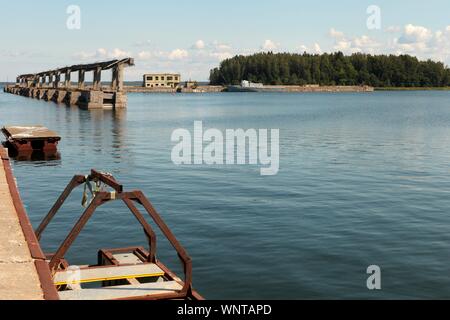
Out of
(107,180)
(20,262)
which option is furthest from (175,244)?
(20,262)

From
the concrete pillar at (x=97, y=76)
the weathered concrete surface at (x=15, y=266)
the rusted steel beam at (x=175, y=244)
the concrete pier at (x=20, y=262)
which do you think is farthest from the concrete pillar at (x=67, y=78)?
the rusted steel beam at (x=175, y=244)

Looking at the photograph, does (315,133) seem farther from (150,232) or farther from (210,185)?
(150,232)

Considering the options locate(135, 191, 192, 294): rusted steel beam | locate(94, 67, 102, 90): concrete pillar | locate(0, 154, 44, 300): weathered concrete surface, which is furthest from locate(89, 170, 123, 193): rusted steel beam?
locate(94, 67, 102, 90): concrete pillar

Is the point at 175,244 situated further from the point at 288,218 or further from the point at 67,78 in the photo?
the point at 67,78

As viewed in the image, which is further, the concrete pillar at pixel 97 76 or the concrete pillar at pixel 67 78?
the concrete pillar at pixel 67 78

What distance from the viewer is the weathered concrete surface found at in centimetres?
1025

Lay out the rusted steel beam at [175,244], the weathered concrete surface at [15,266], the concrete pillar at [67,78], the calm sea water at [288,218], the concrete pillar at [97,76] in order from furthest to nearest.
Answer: the concrete pillar at [67,78] → the concrete pillar at [97,76] → the calm sea water at [288,218] → the rusted steel beam at [175,244] → the weathered concrete surface at [15,266]

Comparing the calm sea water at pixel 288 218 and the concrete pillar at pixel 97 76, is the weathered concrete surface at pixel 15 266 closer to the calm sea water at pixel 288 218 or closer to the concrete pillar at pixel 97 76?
the calm sea water at pixel 288 218

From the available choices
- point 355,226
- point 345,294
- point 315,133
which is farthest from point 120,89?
point 345,294

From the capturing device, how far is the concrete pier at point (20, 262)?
10.3 meters

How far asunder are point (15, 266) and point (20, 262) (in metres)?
0.25

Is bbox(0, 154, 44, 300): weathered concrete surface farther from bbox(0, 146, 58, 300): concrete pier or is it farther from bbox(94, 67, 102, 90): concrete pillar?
bbox(94, 67, 102, 90): concrete pillar

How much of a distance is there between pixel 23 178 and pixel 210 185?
37.4 feet
